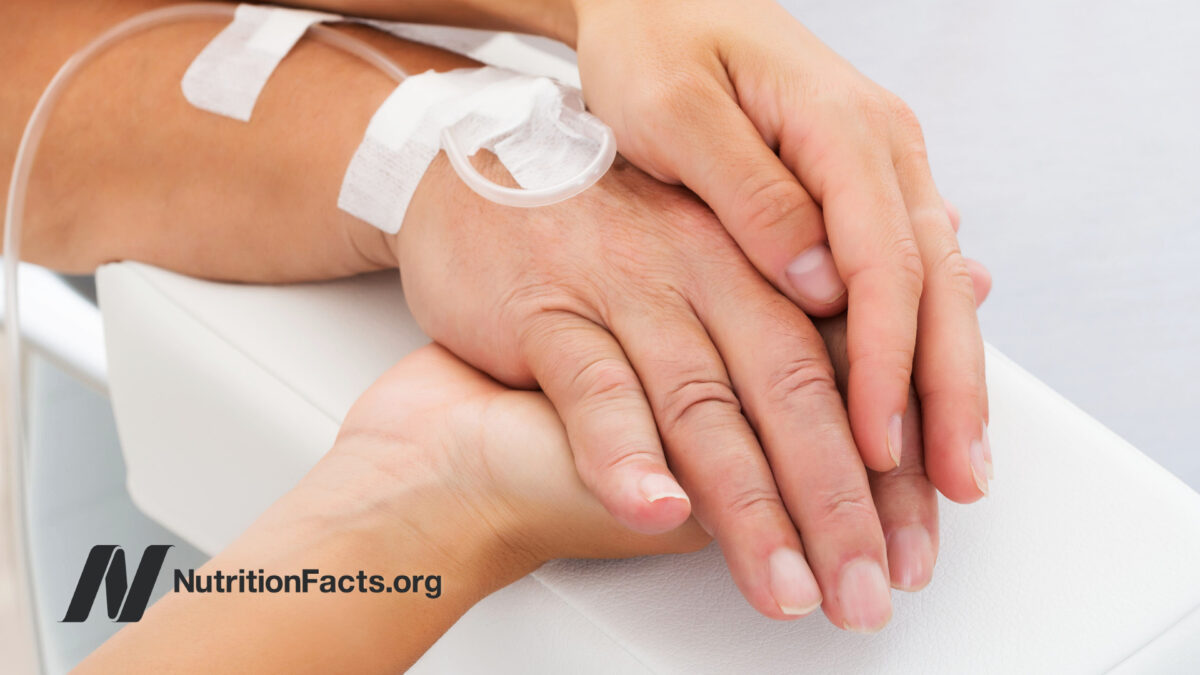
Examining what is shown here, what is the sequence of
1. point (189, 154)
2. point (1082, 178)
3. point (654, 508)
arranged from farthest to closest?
point (1082, 178)
point (189, 154)
point (654, 508)

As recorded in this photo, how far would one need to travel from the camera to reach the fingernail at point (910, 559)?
66 cm

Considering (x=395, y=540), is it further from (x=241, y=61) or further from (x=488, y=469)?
(x=241, y=61)

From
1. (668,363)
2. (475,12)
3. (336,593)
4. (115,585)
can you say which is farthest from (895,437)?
(115,585)

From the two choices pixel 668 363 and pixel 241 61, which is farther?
pixel 241 61

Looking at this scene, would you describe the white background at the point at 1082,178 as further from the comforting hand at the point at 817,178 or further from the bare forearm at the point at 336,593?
the bare forearm at the point at 336,593

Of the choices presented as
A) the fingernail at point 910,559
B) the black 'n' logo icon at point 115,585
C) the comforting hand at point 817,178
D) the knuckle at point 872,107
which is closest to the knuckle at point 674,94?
the comforting hand at point 817,178

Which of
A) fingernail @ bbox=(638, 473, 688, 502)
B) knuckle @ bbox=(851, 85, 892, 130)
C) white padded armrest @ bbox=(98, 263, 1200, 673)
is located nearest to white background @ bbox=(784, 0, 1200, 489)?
white padded armrest @ bbox=(98, 263, 1200, 673)

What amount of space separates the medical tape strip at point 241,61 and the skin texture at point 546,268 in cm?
1

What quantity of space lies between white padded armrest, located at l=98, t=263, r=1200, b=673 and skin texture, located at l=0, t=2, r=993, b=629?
4cm

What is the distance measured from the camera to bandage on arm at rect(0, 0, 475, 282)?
902 mm

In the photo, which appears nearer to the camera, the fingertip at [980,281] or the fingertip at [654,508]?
the fingertip at [654,508]

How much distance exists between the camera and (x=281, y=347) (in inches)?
33.9

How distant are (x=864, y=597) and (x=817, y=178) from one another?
295mm

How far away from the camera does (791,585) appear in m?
0.63
